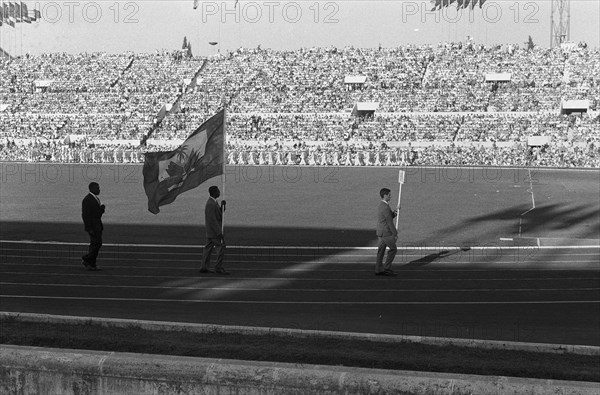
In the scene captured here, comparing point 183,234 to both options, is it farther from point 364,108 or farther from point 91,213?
point 364,108

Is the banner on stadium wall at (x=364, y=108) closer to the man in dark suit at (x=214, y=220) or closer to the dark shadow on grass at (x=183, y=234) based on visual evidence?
the dark shadow on grass at (x=183, y=234)

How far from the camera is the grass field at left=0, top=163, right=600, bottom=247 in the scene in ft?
65.9

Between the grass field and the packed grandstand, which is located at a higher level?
the packed grandstand

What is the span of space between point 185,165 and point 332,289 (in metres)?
2.95

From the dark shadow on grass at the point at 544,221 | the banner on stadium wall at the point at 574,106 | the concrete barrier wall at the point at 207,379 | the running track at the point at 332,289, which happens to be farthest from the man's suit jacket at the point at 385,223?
the banner on stadium wall at the point at 574,106

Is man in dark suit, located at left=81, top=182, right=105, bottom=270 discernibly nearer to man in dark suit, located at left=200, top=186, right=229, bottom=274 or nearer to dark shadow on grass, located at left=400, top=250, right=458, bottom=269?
man in dark suit, located at left=200, top=186, right=229, bottom=274

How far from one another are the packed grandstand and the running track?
1527 inches

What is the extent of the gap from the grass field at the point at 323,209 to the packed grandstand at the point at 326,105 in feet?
33.8

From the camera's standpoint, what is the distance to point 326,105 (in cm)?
6456

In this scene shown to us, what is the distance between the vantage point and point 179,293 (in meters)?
12.7

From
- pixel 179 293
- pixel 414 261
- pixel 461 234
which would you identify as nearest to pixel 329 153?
pixel 461 234

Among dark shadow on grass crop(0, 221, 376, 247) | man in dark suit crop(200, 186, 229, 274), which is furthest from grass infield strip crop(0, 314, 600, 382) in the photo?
dark shadow on grass crop(0, 221, 376, 247)

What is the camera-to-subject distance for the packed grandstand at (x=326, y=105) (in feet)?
185

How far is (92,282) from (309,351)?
7148mm
